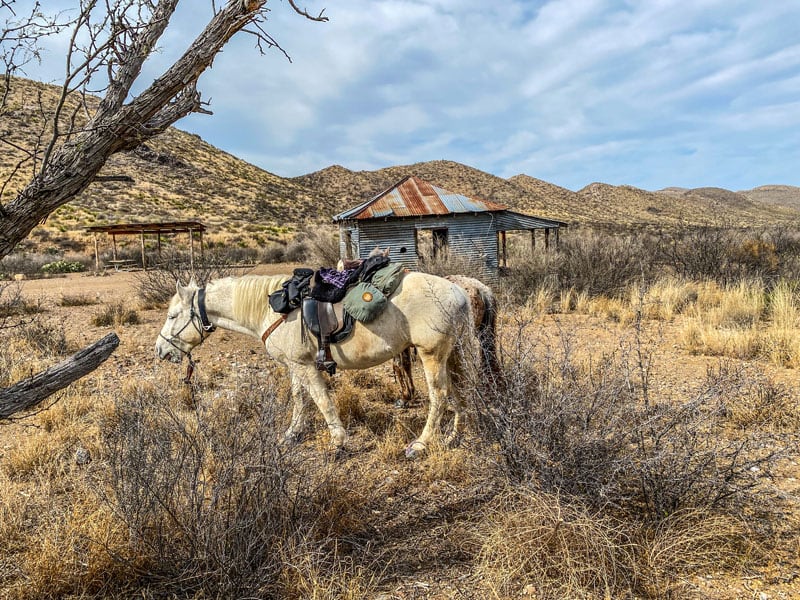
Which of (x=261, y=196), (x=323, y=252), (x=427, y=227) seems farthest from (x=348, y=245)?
(x=261, y=196)

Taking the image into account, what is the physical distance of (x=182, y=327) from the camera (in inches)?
184

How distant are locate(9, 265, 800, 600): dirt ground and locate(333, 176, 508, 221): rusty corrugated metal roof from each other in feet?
26.1

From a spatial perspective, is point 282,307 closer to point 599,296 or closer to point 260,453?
point 260,453

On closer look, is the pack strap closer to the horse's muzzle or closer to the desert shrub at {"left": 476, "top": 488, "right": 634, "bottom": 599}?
the horse's muzzle

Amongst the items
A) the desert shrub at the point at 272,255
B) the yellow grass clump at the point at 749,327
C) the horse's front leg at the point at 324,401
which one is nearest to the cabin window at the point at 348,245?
the desert shrub at the point at 272,255

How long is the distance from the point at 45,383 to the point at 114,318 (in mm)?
8105

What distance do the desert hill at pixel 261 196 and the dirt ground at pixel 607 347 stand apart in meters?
3.38

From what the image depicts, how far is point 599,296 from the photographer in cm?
1126

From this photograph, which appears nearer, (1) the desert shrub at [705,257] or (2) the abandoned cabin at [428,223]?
(1) the desert shrub at [705,257]

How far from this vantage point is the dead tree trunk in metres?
1.89

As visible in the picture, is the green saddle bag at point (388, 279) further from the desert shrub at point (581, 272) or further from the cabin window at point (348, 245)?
the cabin window at point (348, 245)

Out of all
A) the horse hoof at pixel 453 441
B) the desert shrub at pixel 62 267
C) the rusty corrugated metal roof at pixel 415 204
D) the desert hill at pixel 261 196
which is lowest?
the horse hoof at pixel 453 441

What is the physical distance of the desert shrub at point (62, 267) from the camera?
21291mm

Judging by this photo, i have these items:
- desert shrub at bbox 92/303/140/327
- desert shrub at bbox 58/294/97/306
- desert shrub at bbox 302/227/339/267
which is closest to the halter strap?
desert shrub at bbox 92/303/140/327
